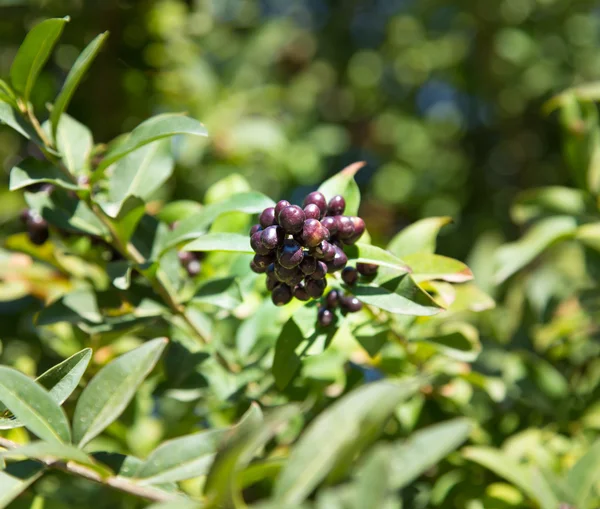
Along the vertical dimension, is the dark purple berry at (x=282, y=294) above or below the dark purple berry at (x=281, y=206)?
below

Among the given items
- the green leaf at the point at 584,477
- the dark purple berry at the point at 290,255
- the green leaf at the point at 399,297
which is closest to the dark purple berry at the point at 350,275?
the green leaf at the point at 399,297

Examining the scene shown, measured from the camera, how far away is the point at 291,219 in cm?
84

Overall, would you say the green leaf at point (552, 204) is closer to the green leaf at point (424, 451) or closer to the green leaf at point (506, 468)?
the green leaf at point (506, 468)

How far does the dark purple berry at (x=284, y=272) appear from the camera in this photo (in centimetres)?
88

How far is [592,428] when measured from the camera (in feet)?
4.13

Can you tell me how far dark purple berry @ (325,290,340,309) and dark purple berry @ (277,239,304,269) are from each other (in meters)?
0.15

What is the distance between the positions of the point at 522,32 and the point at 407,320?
250 cm

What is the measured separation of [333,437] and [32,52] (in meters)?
0.74

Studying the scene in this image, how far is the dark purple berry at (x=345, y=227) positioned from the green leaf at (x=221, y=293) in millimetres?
225

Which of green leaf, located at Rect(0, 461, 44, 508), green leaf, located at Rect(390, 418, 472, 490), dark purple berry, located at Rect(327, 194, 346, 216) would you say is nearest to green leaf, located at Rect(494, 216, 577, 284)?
dark purple berry, located at Rect(327, 194, 346, 216)

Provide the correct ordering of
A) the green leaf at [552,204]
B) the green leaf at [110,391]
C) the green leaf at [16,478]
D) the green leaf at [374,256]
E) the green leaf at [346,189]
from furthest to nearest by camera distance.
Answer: the green leaf at [552,204]
the green leaf at [346,189]
the green leaf at [374,256]
the green leaf at [110,391]
the green leaf at [16,478]

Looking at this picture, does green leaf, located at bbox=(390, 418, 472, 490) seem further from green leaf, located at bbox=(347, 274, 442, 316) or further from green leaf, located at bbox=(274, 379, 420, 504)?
green leaf, located at bbox=(347, 274, 442, 316)

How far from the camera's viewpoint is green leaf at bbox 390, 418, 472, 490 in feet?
2.11

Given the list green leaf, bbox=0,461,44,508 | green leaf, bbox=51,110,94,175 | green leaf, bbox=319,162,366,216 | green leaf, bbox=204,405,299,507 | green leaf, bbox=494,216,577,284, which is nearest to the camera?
green leaf, bbox=204,405,299,507
